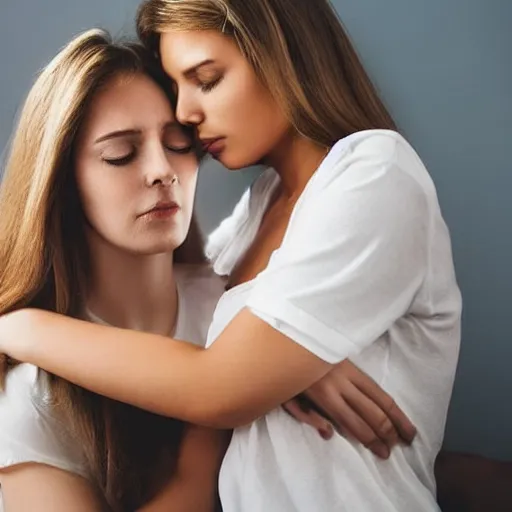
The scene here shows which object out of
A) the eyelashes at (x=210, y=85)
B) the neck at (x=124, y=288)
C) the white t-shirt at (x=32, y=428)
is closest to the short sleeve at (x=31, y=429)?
the white t-shirt at (x=32, y=428)

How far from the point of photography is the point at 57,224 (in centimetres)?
84

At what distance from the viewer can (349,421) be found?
740mm

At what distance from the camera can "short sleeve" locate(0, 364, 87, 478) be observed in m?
0.79

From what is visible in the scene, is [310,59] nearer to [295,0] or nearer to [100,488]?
[295,0]

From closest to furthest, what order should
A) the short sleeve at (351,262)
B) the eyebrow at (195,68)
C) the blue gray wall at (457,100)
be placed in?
the short sleeve at (351,262) → the eyebrow at (195,68) → the blue gray wall at (457,100)

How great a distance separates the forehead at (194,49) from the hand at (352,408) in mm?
303

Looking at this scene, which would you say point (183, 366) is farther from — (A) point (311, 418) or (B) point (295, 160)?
(B) point (295, 160)

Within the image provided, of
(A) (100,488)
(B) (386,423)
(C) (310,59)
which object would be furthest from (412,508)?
(C) (310,59)

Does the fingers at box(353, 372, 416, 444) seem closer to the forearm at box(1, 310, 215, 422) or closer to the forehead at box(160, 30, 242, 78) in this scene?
the forearm at box(1, 310, 215, 422)

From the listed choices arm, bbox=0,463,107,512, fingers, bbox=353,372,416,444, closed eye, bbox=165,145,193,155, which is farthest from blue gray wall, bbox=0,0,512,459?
arm, bbox=0,463,107,512

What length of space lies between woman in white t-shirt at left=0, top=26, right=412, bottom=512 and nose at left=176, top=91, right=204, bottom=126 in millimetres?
25

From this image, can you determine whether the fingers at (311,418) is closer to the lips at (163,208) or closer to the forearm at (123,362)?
the forearm at (123,362)

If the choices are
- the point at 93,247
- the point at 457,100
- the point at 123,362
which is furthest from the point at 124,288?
the point at 457,100

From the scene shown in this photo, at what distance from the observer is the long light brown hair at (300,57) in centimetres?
76
